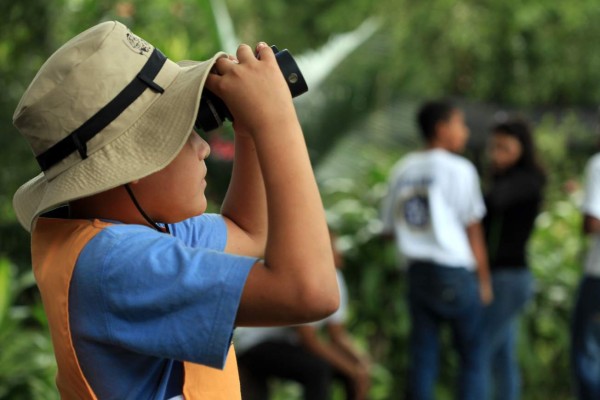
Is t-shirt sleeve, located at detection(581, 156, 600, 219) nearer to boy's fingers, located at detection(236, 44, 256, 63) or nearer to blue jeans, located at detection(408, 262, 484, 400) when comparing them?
blue jeans, located at detection(408, 262, 484, 400)

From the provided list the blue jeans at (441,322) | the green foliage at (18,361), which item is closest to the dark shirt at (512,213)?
the blue jeans at (441,322)

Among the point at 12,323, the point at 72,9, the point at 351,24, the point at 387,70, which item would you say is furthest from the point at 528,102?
the point at 12,323

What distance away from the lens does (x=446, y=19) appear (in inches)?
640

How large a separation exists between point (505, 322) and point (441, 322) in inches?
14.3

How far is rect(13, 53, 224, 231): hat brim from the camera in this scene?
1.68 m

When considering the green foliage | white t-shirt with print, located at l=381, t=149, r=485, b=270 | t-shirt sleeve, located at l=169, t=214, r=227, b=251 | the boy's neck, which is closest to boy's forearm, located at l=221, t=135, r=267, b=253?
t-shirt sleeve, located at l=169, t=214, r=227, b=251

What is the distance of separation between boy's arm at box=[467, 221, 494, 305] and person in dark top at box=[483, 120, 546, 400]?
0.16 feet

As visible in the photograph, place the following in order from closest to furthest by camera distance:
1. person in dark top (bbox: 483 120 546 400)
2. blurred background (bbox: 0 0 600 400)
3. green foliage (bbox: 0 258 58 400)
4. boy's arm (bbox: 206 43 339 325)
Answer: boy's arm (bbox: 206 43 339 325), green foliage (bbox: 0 258 58 400), blurred background (bbox: 0 0 600 400), person in dark top (bbox: 483 120 546 400)

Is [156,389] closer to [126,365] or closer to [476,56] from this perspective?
[126,365]

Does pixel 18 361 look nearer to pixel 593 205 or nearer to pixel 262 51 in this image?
pixel 593 205

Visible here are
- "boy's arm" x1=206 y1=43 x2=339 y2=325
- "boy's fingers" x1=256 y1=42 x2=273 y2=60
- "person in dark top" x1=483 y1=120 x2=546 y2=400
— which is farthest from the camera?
"person in dark top" x1=483 y1=120 x2=546 y2=400

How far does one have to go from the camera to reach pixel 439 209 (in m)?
5.62

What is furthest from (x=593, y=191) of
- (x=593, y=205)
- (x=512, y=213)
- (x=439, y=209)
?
(x=439, y=209)

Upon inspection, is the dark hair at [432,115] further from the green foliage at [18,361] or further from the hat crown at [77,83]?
the hat crown at [77,83]
